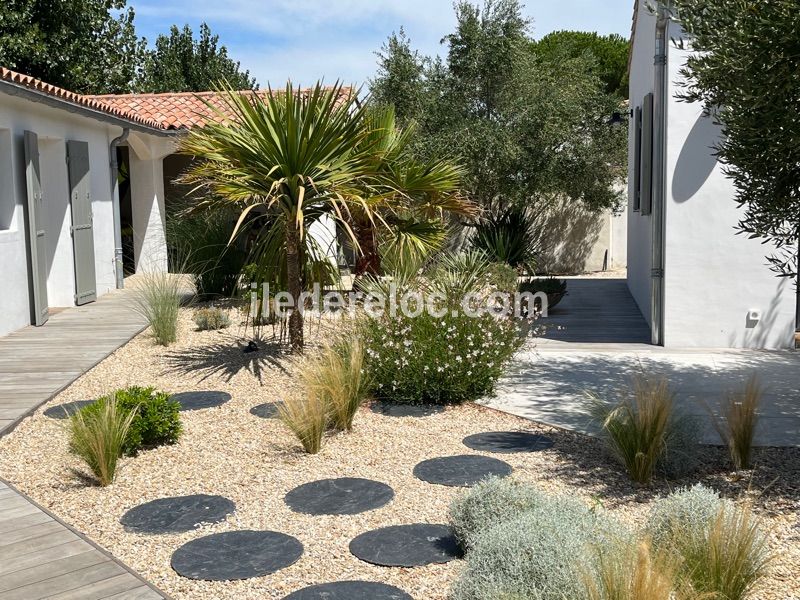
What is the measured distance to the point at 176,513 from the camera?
4.39 m

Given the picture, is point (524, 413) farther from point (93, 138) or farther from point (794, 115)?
point (93, 138)

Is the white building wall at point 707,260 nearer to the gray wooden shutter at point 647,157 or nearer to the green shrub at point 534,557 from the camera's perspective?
the gray wooden shutter at point 647,157

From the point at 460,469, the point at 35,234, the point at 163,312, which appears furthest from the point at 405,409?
the point at 35,234

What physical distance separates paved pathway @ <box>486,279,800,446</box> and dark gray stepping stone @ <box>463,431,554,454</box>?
0.38 m

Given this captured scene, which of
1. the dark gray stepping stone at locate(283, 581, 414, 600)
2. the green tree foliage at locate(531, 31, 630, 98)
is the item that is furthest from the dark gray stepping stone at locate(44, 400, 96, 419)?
the green tree foliage at locate(531, 31, 630, 98)

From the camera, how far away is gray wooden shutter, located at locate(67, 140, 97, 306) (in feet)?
37.6

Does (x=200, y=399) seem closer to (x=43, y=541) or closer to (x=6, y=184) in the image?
(x=43, y=541)

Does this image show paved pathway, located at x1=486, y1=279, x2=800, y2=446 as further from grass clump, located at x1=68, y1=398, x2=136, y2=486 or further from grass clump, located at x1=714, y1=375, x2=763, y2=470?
grass clump, located at x1=68, y1=398, x2=136, y2=486

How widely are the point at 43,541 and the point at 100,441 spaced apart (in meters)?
0.83

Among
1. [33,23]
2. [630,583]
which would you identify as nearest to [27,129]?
[630,583]

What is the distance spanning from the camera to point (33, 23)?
19609 millimetres

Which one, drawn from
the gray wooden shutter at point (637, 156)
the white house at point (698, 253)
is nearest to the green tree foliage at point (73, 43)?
the gray wooden shutter at point (637, 156)

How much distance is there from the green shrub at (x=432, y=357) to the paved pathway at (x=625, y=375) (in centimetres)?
28

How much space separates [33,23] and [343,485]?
1853cm
